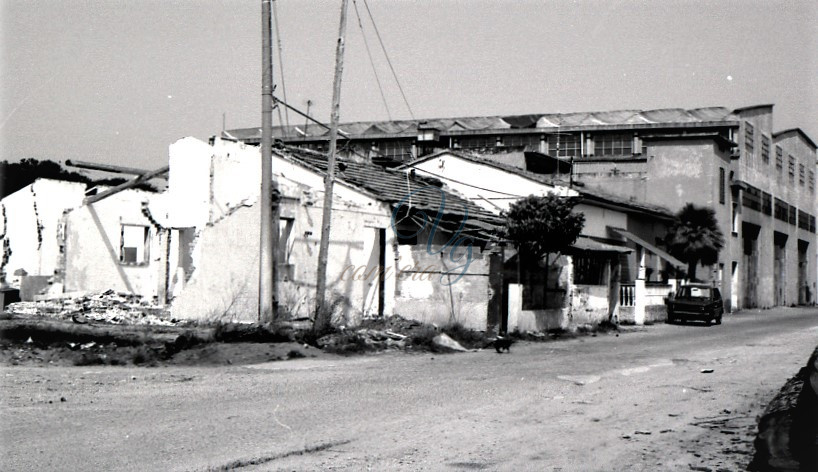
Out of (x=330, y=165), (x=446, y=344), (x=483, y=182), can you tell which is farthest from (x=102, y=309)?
(x=483, y=182)

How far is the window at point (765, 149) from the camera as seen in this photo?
171 ft

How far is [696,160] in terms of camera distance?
4247 centimetres

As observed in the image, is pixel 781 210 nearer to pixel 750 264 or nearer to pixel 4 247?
pixel 750 264

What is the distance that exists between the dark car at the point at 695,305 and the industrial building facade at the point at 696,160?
27.9 feet

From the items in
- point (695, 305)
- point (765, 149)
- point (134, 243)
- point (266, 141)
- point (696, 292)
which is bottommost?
point (695, 305)

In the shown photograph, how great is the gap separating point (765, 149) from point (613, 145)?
986 cm

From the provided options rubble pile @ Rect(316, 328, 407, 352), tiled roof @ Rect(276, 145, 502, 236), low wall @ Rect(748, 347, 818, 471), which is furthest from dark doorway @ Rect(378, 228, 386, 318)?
low wall @ Rect(748, 347, 818, 471)

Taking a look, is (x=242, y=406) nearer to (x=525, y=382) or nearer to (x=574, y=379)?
(x=525, y=382)

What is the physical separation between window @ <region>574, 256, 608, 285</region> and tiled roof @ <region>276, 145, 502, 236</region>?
290 centimetres

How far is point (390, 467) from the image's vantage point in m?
6.62

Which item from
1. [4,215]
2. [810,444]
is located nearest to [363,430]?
[810,444]

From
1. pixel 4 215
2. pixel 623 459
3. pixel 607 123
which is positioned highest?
pixel 607 123

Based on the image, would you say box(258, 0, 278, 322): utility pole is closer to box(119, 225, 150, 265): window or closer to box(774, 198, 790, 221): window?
box(119, 225, 150, 265): window

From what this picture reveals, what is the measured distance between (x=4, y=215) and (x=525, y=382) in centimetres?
2398
